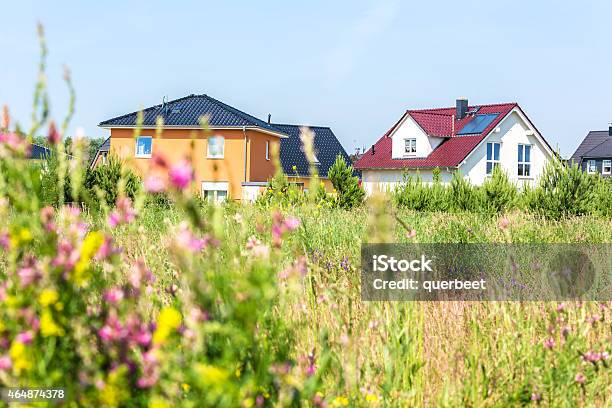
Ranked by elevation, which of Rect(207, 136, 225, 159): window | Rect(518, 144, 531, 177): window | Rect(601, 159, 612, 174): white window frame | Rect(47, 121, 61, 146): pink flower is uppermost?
Rect(601, 159, 612, 174): white window frame

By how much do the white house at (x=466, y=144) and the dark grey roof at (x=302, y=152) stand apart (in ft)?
13.1

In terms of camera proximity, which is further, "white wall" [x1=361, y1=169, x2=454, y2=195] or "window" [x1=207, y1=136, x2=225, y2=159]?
"white wall" [x1=361, y1=169, x2=454, y2=195]

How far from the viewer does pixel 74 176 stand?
1.88 meters

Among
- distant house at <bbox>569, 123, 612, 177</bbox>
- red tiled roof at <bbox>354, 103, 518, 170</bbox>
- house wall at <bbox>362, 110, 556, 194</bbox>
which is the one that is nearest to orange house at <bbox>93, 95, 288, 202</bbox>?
house wall at <bbox>362, 110, 556, 194</bbox>

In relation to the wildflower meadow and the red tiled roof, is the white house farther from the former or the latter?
the wildflower meadow

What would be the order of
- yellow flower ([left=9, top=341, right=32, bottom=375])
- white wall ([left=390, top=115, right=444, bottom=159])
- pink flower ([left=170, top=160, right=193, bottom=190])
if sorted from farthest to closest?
white wall ([left=390, top=115, right=444, bottom=159])
yellow flower ([left=9, top=341, right=32, bottom=375])
pink flower ([left=170, top=160, right=193, bottom=190])

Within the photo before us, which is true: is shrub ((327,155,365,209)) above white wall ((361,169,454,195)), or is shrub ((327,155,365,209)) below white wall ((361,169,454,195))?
below

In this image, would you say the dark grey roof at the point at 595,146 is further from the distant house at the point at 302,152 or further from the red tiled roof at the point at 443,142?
the distant house at the point at 302,152

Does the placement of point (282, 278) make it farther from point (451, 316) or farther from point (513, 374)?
point (451, 316)

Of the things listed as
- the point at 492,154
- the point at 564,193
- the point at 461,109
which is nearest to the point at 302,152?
the point at 461,109

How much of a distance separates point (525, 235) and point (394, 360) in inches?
238

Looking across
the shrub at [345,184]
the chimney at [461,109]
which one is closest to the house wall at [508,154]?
the chimney at [461,109]

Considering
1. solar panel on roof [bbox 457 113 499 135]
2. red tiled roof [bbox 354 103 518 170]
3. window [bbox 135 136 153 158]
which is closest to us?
window [bbox 135 136 153 158]

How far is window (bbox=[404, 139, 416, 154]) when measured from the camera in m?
37.9
